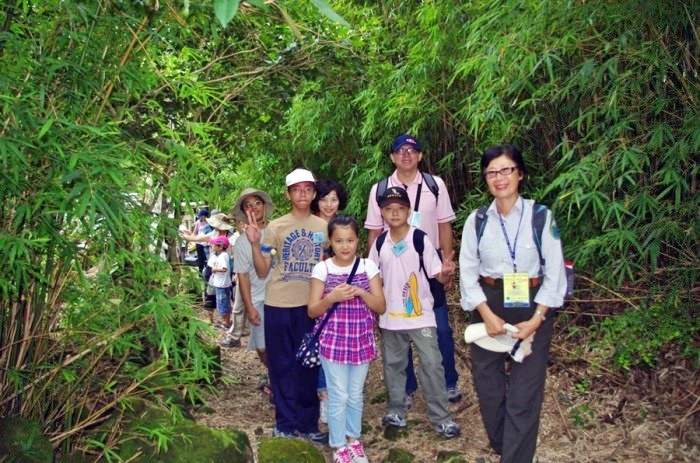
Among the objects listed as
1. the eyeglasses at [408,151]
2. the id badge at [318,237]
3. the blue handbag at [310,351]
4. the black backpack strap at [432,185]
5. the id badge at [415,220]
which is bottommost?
the blue handbag at [310,351]

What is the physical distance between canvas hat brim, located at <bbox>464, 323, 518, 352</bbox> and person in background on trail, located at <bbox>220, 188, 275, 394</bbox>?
4.58 feet

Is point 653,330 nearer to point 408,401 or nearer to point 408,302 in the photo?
point 408,302

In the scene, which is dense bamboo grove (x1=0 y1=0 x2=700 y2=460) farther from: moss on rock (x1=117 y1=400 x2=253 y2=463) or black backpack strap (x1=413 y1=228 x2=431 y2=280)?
black backpack strap (x1=413 y1=228 x2=431 y2=280)

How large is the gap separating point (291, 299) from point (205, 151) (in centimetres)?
92

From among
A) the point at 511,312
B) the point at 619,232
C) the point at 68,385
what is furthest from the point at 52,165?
the point at 619,232

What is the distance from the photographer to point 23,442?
2869 millimetres

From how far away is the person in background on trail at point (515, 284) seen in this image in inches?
119

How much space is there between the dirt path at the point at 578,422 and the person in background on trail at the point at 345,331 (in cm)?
34

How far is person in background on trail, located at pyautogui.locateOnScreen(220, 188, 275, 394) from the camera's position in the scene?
4184mm

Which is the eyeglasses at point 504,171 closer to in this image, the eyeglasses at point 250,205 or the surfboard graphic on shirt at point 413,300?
the surfboard graphic on shirt at point 413,300

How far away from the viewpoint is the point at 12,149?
7.67 ft

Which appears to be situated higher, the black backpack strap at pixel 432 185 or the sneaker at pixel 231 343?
the black backpack strap at pixel 432 185

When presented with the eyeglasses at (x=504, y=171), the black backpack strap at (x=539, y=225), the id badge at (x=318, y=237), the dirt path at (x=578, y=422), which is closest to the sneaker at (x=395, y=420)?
the dirt path at (x=578, y=422)

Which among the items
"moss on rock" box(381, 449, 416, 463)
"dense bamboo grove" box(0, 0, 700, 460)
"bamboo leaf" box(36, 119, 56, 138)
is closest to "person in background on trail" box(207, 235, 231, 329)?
"dense bamboo grove" box(0, 0, 700, 460)
